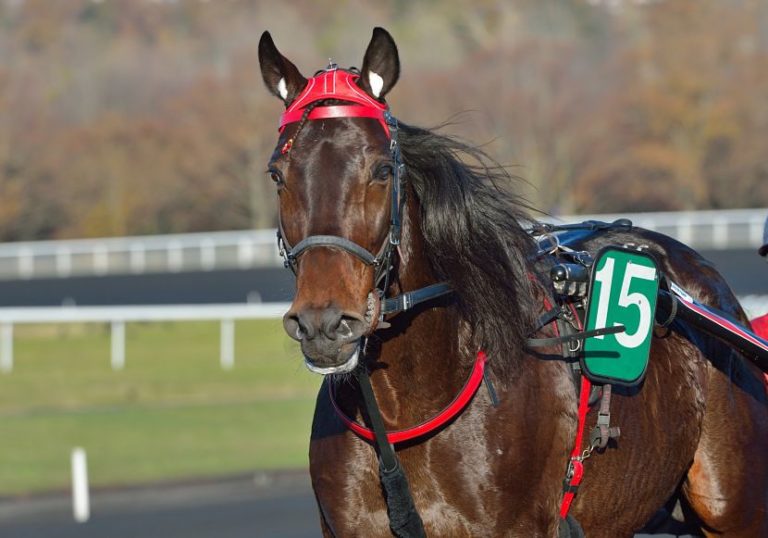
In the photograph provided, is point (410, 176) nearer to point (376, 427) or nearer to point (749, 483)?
point (376, 427)

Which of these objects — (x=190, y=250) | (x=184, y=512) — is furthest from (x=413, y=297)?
(x=190, y=250)

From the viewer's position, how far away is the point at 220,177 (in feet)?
110

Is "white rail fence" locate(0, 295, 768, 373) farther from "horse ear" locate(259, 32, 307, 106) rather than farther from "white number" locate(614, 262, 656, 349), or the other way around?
"horse ear" locate(259, 32, 307, 106)

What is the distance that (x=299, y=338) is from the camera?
283 centimetres

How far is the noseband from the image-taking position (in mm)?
3045

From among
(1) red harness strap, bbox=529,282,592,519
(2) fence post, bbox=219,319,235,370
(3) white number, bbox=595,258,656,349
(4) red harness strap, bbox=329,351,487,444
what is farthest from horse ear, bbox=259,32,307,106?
(2) fence post, bbox=219,319,235,370

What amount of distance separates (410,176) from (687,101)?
106 feet

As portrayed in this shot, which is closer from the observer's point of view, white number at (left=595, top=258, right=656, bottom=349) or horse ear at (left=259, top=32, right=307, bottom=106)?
horse ear at (left=259, top=32, right=307, bottom=106)

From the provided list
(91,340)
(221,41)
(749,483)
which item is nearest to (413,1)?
(221,41)

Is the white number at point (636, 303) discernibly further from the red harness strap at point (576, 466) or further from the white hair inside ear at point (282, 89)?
the white hair inside ear at point (282, 89)

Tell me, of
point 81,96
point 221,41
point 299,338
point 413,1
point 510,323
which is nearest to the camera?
point 299,338

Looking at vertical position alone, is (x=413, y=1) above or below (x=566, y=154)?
above

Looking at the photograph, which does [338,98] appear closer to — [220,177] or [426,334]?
[426,334]

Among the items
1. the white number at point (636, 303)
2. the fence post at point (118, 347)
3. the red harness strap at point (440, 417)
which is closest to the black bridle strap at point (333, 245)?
the red harness strap at point (440, 417)
